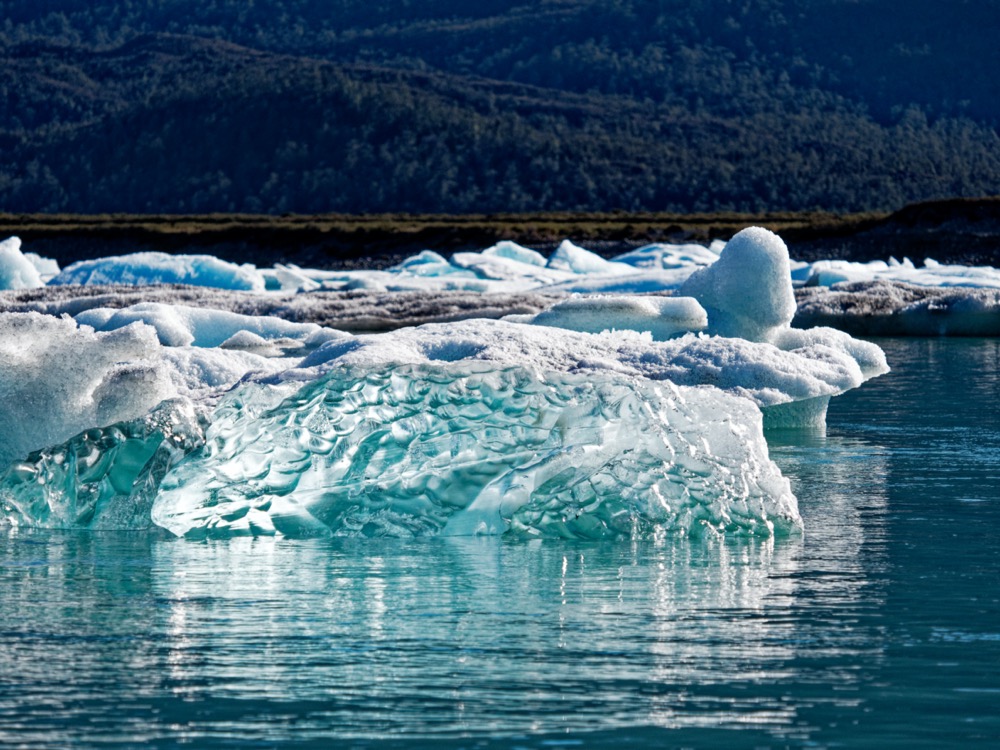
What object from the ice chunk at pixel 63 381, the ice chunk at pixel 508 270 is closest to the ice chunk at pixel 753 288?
the ice chunk at pixel 63 381

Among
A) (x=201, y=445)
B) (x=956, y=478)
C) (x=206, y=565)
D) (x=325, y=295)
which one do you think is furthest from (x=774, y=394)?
(x=325, y=295)

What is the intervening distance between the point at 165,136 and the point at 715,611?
92.7 meters

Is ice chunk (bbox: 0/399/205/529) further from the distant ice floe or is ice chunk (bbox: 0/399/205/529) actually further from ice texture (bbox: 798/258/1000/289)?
ice texture (bbox: 798/258/1000/289)

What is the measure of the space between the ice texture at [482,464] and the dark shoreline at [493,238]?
3457 cm

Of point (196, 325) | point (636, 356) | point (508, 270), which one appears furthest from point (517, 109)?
point (636, 356)

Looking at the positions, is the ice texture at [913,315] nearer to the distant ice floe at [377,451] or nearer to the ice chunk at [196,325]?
the ice chunk at [196,325]

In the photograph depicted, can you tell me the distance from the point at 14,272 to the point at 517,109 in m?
73.6

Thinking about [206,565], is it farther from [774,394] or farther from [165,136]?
[165,136]

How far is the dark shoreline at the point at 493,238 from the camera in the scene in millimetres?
43406

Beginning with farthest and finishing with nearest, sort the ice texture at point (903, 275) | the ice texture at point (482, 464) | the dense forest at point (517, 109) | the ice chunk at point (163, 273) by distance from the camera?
the dense forest at point (517, 109) → the ice chunk at point (163, 273) → the ice texture at point (903, 275) → the ice texture at point (482, 464)

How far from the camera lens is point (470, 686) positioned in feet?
15.2

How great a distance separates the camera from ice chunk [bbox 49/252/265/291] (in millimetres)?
31812

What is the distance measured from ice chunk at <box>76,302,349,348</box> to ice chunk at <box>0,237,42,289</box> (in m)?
11.4

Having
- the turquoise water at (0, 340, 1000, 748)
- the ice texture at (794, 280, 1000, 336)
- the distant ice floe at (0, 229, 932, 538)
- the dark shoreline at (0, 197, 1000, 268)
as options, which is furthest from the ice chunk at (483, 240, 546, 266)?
the turquoise water at (0, 340, 1000, 748)
